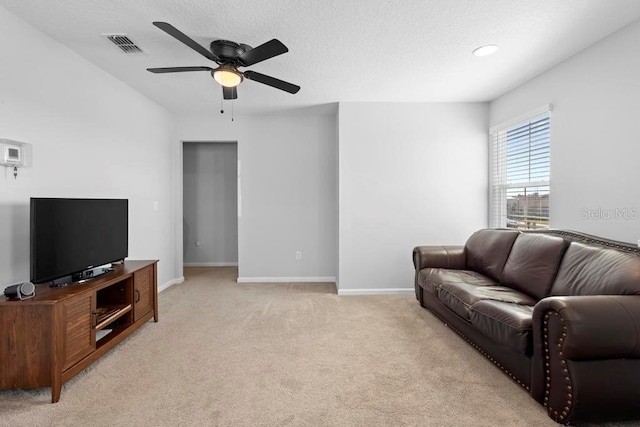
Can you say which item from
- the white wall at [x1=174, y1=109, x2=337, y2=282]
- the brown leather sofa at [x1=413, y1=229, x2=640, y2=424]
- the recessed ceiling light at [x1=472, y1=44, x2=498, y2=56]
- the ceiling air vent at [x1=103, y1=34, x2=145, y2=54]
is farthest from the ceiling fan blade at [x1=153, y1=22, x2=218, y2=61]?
the brown leather sofa at [x1=413, y1=229, x2=640, y2=424]

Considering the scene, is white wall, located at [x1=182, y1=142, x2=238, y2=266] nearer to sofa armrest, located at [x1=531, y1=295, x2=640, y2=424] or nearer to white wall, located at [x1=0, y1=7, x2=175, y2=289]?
white wall, located at [x1=0, y1=7, x2=175, y2=289]

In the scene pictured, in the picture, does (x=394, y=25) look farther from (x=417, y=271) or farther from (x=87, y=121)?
(x=87, y=121)

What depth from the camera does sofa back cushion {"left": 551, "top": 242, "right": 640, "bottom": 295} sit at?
5.92ft

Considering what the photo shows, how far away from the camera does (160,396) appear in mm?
1888

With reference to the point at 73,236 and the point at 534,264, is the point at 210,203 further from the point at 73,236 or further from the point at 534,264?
the point at 534,264

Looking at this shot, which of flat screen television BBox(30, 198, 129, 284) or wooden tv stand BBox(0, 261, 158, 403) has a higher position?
flat screen television BBox(30, 198, 129, 284)

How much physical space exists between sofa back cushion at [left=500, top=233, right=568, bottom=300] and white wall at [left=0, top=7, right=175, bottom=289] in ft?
12.9

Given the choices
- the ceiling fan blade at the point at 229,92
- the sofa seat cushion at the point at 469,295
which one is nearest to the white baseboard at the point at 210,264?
the ceiling fan blade at the point at 229,92

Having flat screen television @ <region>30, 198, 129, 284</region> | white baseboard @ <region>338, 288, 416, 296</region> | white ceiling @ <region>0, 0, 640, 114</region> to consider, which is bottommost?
white baseboard @ <region>338, 288, 416, 296</region>

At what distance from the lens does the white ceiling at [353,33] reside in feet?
6.72

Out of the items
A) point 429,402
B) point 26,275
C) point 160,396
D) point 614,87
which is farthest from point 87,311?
point 614,87

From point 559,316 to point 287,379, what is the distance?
1.67 metres

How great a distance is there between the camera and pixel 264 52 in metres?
2.16

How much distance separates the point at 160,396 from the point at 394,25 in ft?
→ 9.94
